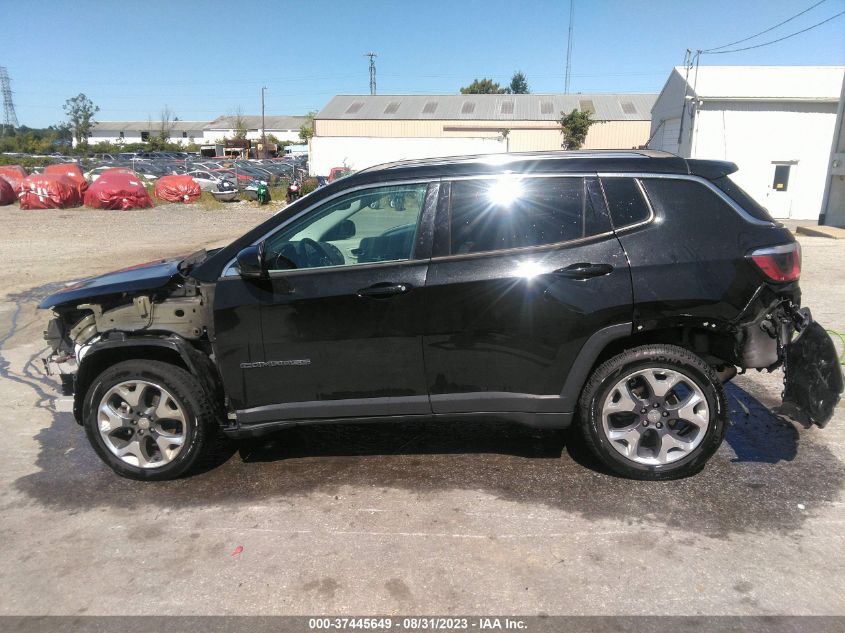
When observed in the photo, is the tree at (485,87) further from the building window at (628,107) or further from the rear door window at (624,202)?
Answer: the rear door window at (624,202)

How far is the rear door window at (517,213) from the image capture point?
3629mm

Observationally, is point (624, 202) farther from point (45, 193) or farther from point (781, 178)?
point (45, 193)

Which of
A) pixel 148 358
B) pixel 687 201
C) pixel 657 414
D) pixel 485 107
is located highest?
pixel 485 107

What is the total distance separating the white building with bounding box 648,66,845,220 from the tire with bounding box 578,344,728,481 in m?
21.8

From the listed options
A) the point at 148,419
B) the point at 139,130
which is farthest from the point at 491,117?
the point at 139,130

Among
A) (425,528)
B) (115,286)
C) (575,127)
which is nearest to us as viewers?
(425,528)

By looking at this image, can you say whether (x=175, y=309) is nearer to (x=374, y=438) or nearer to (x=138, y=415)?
(x=138, y=415)

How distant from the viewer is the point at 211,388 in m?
3.79

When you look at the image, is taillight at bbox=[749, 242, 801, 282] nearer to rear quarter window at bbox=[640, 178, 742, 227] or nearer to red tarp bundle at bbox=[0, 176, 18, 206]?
rear quarter window at bbox=[640, 178, 742, 227]

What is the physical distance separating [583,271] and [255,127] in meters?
136

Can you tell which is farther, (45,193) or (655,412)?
(45,193)

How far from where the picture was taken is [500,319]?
355 centimetres

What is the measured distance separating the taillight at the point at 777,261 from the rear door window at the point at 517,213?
0.91 m

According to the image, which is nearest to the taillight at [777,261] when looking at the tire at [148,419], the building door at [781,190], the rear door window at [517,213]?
the rear door window at [517,213]
